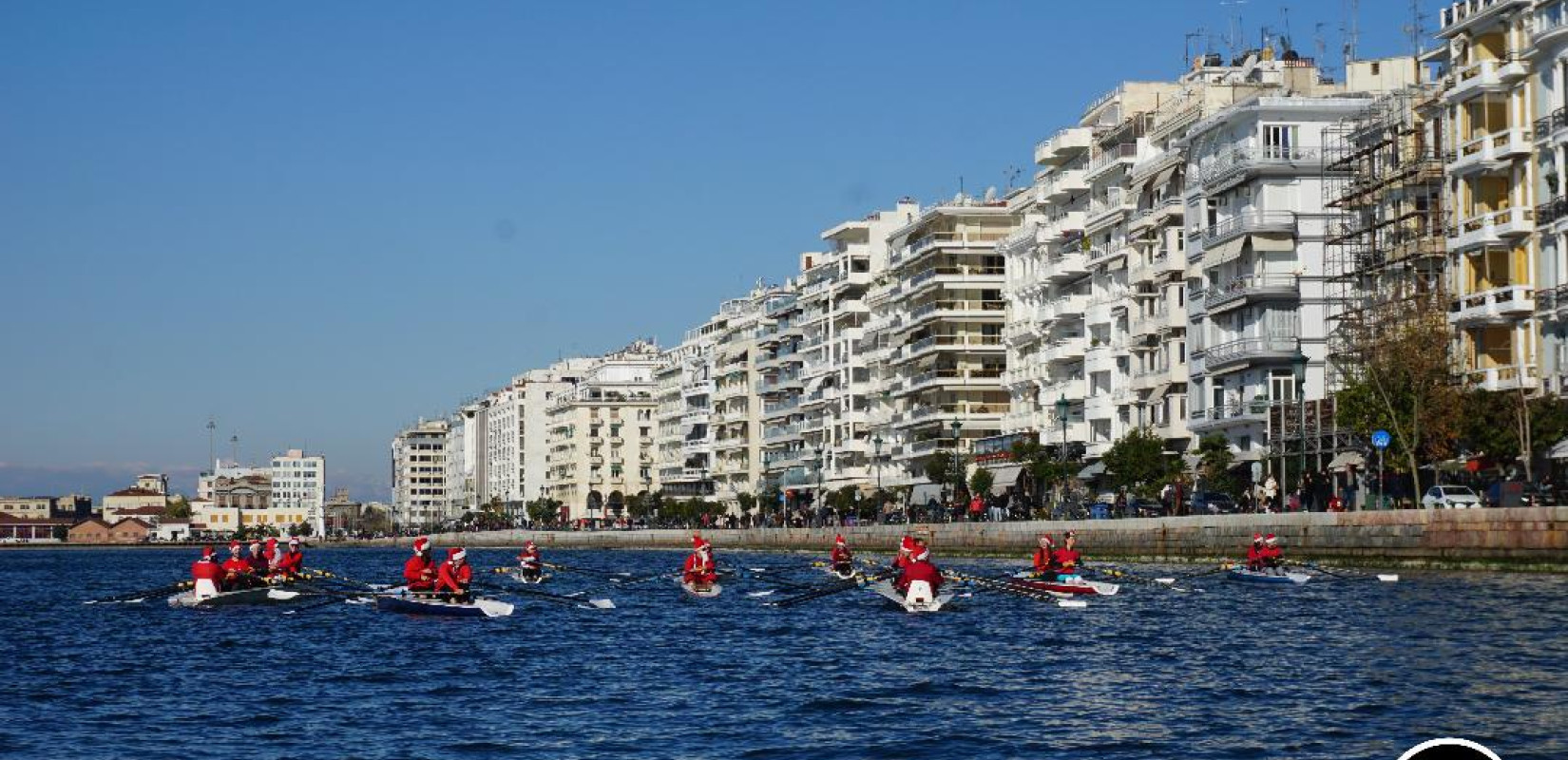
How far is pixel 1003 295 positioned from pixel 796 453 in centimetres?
4394

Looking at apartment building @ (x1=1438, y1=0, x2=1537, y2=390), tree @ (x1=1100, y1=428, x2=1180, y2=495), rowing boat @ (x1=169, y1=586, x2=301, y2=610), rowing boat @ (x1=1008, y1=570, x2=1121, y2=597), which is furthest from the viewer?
tree @ (x1=1100, y1=428, x2=1180, y2=495)

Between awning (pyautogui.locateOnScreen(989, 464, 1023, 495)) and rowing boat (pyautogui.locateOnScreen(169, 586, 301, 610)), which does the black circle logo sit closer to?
rowing boat (pyautogui.locateOnScreen(169, 586, 301, 610))

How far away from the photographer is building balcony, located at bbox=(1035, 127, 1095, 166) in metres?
128

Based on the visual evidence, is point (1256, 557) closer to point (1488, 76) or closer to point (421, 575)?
point (1488, 76)

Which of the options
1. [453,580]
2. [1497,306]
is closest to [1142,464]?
[1497,306]

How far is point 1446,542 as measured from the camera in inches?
2389

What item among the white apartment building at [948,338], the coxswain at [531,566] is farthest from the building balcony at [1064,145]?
the coxswain at [531,566]

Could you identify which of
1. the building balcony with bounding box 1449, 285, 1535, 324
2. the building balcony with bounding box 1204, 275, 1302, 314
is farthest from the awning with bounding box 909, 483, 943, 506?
the building balcony with bounding box 1449, 285, 1535, 324

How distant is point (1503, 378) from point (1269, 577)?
16.7 meters

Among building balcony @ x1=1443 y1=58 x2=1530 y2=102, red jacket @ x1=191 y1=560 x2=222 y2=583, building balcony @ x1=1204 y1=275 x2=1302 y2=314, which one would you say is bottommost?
red jacket @ x1=191 y1=560 x2=222 y2=583

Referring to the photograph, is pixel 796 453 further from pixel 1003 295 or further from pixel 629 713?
pixel 629 713

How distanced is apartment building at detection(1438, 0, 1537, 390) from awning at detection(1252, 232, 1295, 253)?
55.1 ft

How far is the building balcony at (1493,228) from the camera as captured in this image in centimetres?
7421

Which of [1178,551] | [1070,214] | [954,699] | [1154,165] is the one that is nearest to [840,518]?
[1070,214]
